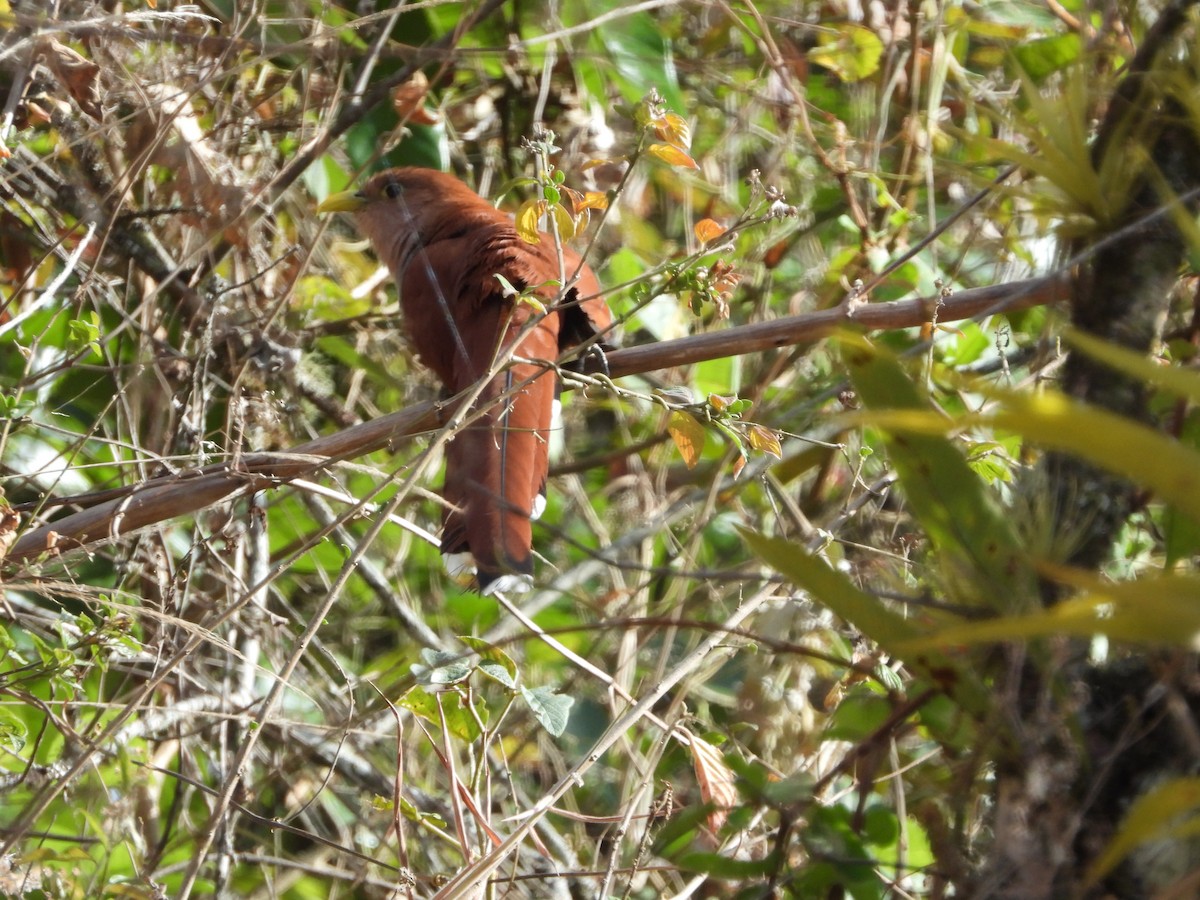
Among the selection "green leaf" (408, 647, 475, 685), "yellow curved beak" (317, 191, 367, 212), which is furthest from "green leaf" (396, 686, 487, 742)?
"yellow curved beak" (317, 191, 367, 212)

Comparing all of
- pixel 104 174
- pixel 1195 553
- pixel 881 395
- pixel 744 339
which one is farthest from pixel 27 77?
pixel 1195 553

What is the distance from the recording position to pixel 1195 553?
1103mm

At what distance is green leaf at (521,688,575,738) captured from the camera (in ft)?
5.84

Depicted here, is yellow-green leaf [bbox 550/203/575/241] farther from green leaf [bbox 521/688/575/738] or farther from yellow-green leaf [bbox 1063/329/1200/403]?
yellow-green leaf [bbox 1063/329/1200/403]

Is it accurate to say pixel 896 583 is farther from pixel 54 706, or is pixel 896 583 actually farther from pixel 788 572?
pixel 54 706

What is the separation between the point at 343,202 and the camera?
3393 mm

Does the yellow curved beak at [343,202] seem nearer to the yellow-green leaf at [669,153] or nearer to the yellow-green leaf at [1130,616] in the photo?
the yellow-green leaf at [669,153]

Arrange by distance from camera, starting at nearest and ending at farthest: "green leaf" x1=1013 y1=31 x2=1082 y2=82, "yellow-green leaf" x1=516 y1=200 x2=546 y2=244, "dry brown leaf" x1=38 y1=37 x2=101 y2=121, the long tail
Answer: "yellow-green leaf" x1=516 y1=200 x2=546 y2=244, the long tail, "dry brown leaf" x1=38 y1=37 x2=101 y2=121, "green leaf" x1=1013 y1=31 x2=1082 y2=82

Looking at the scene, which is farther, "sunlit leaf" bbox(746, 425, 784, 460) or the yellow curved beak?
the yellow curved beak

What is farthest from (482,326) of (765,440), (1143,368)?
(1143,368)

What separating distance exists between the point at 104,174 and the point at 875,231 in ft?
6.90

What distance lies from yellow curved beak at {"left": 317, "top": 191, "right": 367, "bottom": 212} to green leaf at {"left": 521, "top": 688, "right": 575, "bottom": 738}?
1.92 m

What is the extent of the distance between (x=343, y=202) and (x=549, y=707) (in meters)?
2.06

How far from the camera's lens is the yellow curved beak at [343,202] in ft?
10.8
